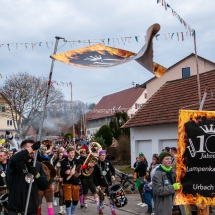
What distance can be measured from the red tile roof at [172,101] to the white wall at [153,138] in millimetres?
411

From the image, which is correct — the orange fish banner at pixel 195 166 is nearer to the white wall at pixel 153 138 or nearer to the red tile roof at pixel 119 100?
the white wall at pixel 153 138

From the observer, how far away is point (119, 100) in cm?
7244

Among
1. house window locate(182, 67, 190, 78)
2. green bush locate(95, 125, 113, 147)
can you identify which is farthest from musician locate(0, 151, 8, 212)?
green bush locate(95, 125, 113, 147)

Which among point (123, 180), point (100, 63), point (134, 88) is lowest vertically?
point (123, 180)

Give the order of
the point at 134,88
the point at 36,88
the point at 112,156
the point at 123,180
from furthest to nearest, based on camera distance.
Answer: the point at 134,88, the point at 36,88, the point at 112,156, the point at 123,180

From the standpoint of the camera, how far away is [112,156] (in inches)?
1284

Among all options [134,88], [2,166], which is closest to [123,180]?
[2,166]

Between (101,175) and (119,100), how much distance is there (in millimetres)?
61600

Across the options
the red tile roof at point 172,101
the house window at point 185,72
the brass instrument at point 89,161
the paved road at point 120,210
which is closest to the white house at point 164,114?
the red tile roof at point 172,101

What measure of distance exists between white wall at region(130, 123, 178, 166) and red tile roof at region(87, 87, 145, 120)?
38253 millimetres

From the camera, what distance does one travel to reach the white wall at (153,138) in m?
20.7

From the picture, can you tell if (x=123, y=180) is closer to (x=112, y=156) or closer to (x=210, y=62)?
(x=112, y=156)

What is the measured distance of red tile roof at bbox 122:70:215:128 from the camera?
20.6 meters

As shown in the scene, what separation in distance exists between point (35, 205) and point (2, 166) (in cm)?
329
